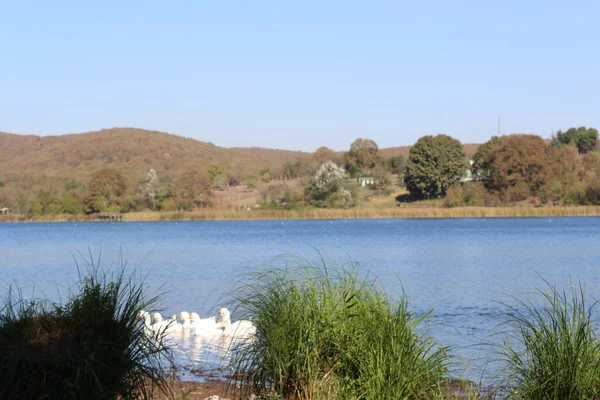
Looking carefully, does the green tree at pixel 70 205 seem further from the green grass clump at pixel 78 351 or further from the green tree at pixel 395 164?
the green grass clump at pixel 78 351

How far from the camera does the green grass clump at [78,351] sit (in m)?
5.36

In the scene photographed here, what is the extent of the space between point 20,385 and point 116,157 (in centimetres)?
17764

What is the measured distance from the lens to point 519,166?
78188 millimetres

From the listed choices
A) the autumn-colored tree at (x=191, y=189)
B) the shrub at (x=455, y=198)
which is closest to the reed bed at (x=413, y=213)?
the shrub at (x=455, y=198)

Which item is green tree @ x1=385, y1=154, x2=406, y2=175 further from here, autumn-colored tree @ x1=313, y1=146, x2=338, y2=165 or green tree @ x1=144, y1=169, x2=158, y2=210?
green tree @ x1=144, y1=169, x2=158, y2=210

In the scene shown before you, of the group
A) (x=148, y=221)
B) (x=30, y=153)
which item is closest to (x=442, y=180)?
(x=148, y=221)

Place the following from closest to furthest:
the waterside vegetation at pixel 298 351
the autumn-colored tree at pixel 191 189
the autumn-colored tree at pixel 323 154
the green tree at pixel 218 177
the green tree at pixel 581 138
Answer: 1. the waterside vegetation at pixel 298 351
2. the autumn-colored tree at pixel 191 189
3. the green tree at pixel 581 138
4. the green tree at pixel 218 177
5. the autumn-colored tree at pixel 323 154

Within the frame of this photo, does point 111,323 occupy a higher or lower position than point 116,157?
lower

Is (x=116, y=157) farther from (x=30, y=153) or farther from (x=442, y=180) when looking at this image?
(x=442, y=180)

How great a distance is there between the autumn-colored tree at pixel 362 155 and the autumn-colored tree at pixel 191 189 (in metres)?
23.5

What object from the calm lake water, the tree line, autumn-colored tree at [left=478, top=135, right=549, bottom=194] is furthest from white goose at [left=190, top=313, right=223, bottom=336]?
autumn-colored tree at [left=478, top=135, right=549, bottom=194]

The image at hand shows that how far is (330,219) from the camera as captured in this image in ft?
264

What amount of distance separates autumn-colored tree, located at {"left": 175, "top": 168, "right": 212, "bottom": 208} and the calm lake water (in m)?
41.4

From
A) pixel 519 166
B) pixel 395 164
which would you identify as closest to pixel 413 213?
pixel 519 166
